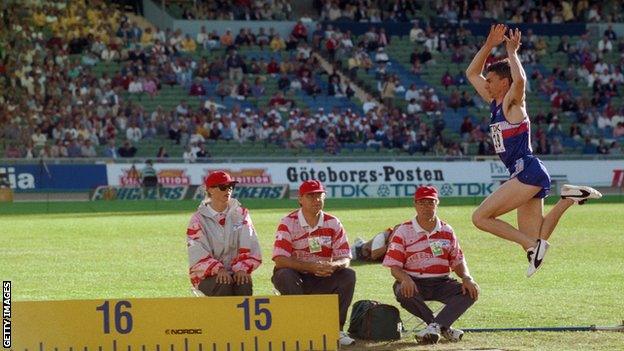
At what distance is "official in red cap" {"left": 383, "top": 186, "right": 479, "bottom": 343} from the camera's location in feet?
37.2

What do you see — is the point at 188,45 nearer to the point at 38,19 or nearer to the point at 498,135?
the point at 38,19

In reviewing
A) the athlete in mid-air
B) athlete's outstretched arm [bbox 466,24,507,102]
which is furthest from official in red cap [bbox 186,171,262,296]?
athlete's outstretched arm [bbox 466,24,507,102]

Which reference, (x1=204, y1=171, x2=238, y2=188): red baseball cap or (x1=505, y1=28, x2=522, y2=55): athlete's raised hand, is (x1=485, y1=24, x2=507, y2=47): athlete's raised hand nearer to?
(x1=505, y1=28, x2=522, y2=55): athlete's raised hand

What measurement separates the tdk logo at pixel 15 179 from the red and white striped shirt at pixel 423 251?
85.5 ft

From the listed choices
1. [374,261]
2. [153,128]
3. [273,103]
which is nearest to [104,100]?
[153,128]

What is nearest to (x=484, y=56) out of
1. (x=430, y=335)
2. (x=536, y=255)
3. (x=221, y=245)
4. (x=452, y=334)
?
(x=536, y=255)

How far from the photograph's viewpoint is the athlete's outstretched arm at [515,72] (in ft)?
38.0

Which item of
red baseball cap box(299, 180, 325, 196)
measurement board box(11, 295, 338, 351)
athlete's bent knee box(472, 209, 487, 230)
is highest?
red baseball cap box(299, 180, 325, 196)

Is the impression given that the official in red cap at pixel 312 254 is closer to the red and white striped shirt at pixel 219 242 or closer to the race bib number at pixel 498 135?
the red and white striped shirt at pixel 219 242

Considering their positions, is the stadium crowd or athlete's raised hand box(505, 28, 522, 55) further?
the stadium crowd

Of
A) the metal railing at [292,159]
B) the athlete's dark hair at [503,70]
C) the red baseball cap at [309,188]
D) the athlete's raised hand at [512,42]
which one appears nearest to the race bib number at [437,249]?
the red baseball cap at [309,188]

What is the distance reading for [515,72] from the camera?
11.6 metres

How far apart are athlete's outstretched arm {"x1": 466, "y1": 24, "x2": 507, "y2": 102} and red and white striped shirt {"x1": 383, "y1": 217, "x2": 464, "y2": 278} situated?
1460mm

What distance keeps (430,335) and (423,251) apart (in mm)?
982
